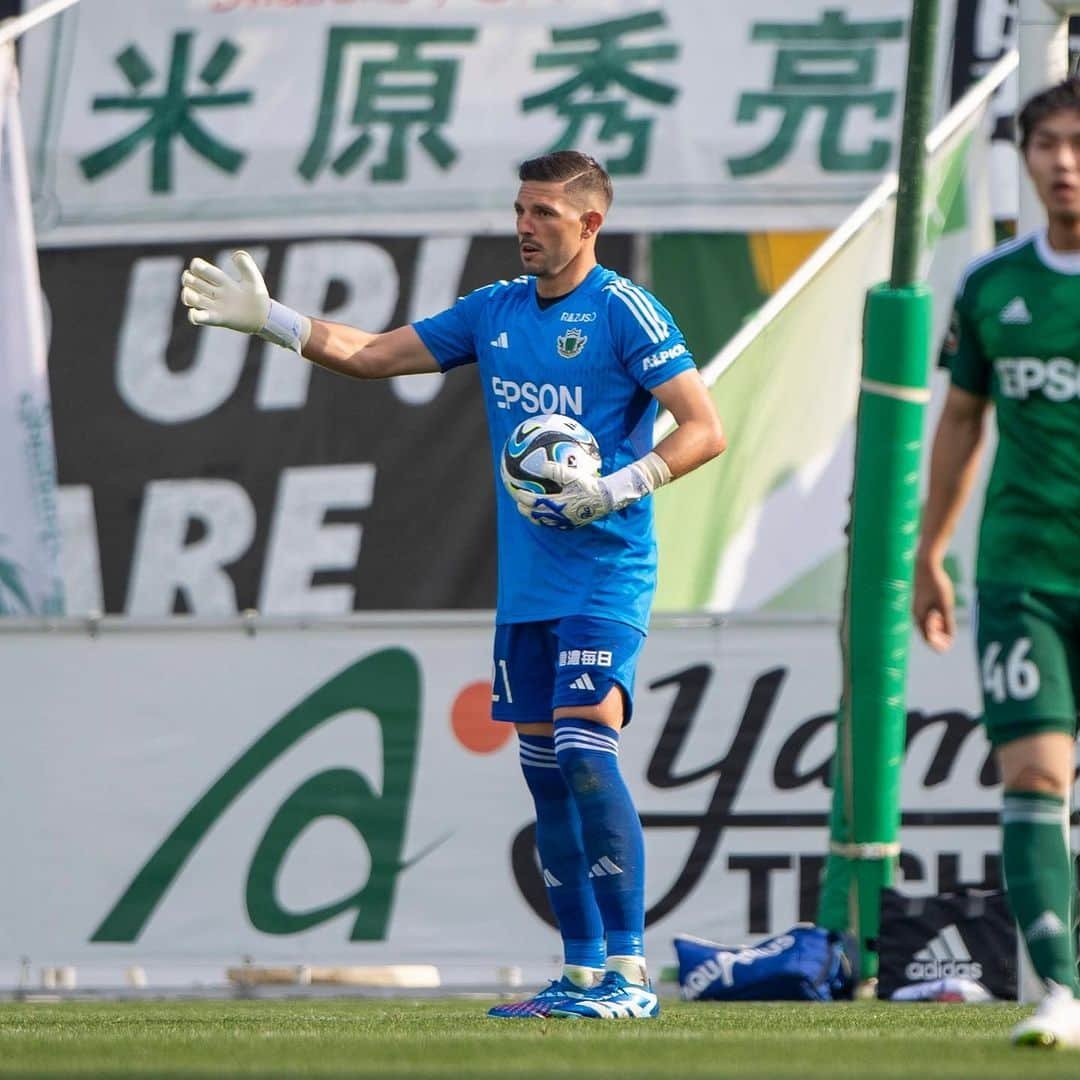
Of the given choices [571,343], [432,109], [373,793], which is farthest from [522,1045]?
[432,109]

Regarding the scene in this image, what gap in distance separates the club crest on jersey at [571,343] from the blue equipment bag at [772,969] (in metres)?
2.57

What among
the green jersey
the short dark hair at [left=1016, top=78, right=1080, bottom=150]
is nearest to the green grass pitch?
the green jersey

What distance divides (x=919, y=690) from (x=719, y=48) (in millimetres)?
5265

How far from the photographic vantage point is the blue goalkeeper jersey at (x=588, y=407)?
6.03 meters

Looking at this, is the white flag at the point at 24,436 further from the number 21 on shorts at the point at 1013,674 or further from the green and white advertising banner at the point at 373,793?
the number 21 on shorts at the point at 1013,674

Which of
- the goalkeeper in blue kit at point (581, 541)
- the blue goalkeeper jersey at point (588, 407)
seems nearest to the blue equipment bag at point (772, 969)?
the goalkeeper in blue kit at point (581, 541)

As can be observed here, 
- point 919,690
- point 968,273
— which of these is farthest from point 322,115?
point 968,273

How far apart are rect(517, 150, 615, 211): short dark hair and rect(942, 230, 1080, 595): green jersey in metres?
1.64

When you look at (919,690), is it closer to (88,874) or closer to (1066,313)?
(88,874)

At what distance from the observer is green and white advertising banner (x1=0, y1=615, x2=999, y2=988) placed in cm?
898

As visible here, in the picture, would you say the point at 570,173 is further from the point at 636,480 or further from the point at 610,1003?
the point at 610,1003

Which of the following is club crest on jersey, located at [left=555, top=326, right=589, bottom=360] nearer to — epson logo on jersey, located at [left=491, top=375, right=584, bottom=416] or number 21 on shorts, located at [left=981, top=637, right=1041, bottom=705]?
epson logo on jersey, located at [left=491, top=375, right=584, bottom=416]

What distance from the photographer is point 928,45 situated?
8273 mm

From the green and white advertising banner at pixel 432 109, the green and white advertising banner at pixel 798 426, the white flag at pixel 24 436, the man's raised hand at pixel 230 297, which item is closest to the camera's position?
the man's raised hand at pixel 230 297
